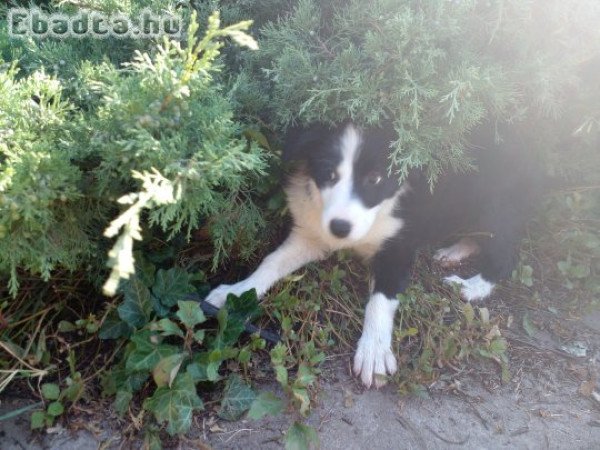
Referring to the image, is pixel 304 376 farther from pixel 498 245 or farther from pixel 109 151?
pixel 498 245

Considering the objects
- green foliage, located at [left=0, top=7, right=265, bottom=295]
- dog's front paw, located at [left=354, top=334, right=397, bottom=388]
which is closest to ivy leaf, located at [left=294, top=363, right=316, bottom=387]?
dog's front paw, located at [left=354, top=334, right=397, bottom=388]

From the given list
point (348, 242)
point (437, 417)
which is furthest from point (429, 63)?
point (437, 417)

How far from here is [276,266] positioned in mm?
2436

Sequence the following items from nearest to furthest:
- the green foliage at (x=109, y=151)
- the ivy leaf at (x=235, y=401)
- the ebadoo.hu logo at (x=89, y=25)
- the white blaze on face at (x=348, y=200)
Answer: the green foliage at (x=109, y=151) → the ivy leaf at (x=235, y=401) → the white blaze on face at (x=348, y=200) → the ebadoo.hu logo at (x=89, y=25)

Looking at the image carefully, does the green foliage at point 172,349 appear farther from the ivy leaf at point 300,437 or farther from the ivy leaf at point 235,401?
the ivy leaf at point 300,437

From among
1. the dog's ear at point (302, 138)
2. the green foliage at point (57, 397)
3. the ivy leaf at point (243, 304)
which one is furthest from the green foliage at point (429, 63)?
the green foliage at point (57, 397)

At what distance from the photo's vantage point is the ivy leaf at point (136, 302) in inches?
77.5

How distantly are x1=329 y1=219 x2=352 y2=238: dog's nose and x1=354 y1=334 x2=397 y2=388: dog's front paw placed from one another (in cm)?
46

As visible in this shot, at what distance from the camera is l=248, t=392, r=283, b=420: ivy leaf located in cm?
180

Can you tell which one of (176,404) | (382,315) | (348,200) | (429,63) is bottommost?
(176,404)

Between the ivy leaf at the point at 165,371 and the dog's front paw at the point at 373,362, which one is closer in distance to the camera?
the ivy leaf at the point at 165,371

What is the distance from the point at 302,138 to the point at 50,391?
4.18 ft

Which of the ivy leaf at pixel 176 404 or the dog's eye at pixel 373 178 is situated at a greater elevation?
the dog's eye at pixel 373 178

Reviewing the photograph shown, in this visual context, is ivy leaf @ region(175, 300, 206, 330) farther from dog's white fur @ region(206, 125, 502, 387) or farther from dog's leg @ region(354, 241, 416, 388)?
dog's leg @ region(354, 241, 416, 388)
